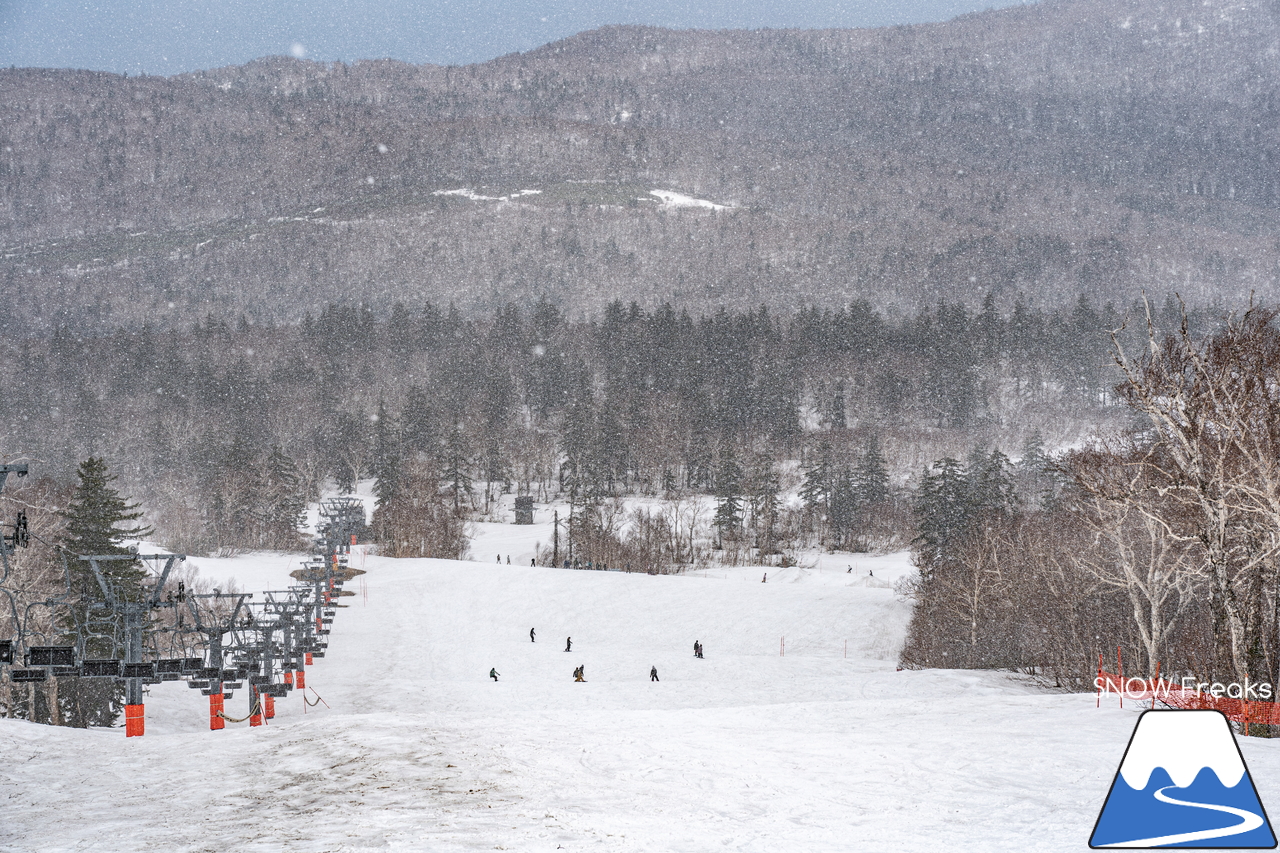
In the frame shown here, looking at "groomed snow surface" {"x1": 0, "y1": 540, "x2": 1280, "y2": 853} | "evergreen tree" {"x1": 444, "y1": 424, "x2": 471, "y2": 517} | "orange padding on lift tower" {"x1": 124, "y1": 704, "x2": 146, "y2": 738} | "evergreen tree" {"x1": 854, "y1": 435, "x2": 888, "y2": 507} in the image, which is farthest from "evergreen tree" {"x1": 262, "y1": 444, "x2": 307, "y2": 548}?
"orange padding on lift tower" {"x1": 124, "y1": 704, "x2": 146, "y2": 738}

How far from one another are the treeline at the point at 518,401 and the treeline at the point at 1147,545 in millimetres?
44126

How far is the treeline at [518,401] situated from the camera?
119 metres

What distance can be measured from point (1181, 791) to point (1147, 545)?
135ft

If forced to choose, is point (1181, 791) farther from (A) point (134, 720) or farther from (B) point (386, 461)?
(B) point (386, 461)

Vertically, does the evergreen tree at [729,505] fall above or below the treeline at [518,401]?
below

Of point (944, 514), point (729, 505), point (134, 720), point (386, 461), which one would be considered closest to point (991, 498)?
point (944, 514)

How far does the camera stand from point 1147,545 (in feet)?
145

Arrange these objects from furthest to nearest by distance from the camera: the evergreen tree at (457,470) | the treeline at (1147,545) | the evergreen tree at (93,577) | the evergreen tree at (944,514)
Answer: the evergreen tree at (457,470), the evergreen tree at (944,514), the evergreen tree at (93,577), the treeline at (1147,545)

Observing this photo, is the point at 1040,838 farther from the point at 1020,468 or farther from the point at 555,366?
the point at 555,366

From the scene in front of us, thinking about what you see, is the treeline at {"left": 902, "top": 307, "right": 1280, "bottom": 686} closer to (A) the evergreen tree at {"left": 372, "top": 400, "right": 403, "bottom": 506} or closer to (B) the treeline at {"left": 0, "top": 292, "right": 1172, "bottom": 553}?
(B) the treeline at {"left": 0, "top": 292, "right": 1172, "bottom": 553}

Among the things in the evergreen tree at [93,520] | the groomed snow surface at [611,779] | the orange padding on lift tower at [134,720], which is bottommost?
the orange padding on lift tower at [134,720]

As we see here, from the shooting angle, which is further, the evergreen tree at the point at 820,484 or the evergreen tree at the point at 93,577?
the evergreen tree at the point at 820,484

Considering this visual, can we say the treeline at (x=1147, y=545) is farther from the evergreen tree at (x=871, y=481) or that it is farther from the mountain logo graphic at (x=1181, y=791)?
the evergreen tree at (x=871, y=481)

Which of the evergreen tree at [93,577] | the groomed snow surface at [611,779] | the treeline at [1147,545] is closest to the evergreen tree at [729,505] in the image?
the treeline at [1147,545]
